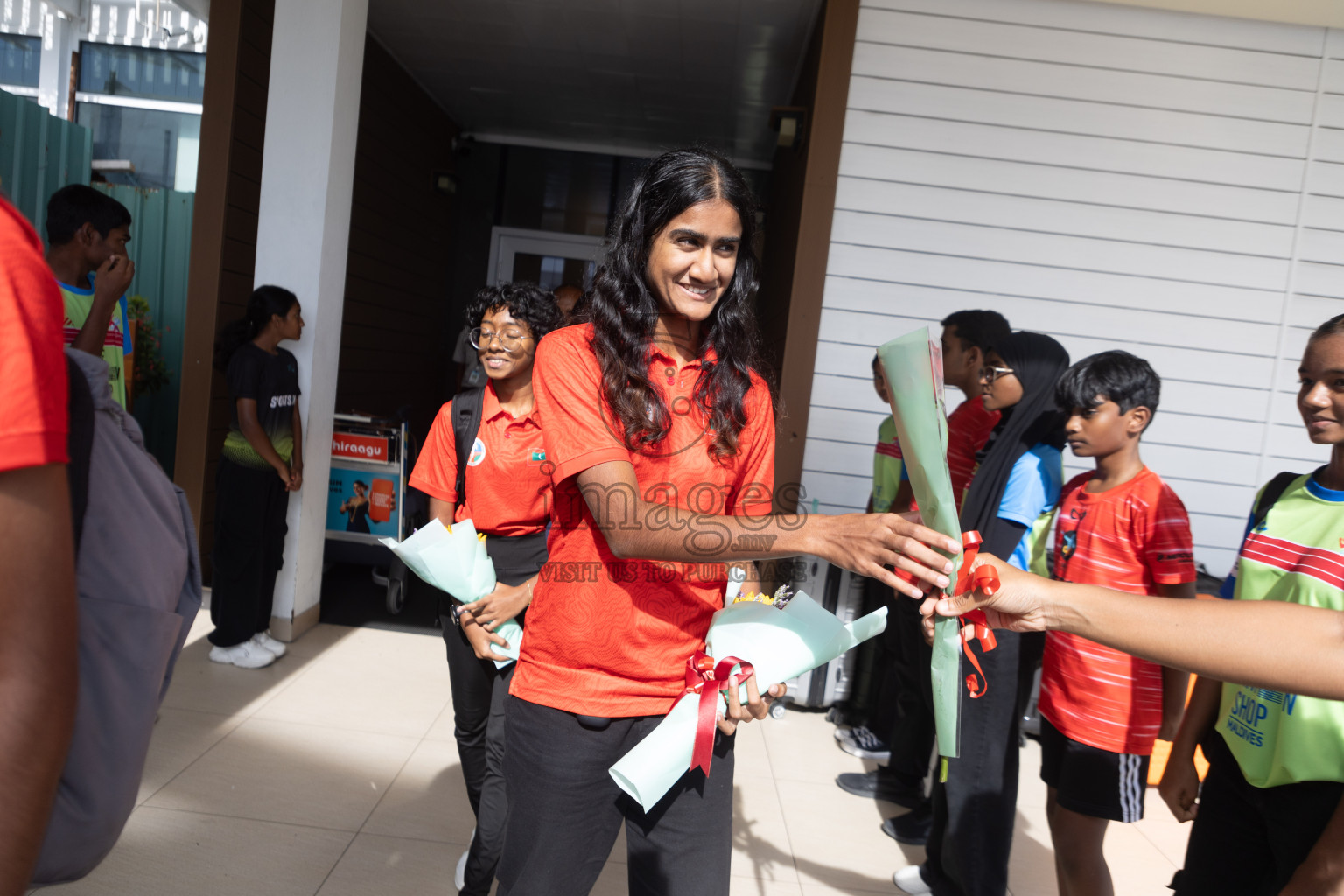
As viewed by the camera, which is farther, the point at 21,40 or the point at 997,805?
the point at 21,40

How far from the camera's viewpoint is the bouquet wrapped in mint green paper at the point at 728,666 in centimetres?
120

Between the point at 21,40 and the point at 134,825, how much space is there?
7006 millimetres

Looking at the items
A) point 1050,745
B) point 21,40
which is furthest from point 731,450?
point 21,40

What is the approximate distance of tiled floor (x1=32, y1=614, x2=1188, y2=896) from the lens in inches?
89.0

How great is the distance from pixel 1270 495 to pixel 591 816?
1.44 m

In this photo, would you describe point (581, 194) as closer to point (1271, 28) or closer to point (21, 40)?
point (21, 40)

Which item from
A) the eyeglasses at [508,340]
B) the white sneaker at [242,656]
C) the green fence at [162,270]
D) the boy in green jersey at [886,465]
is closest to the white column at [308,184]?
the white sneaker at [242,656]

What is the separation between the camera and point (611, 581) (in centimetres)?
125

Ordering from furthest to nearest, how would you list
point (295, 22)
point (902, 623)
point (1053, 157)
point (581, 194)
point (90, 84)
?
point (581, 194) → point (90, 84) → point (1053, 157) → point (295, 22) → point (902, 623)

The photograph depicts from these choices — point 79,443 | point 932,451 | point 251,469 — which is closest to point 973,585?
point 932,451

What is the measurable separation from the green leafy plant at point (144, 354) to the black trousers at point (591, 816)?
16.3 ft

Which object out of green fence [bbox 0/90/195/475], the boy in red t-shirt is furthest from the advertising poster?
the boy in red t-shirt

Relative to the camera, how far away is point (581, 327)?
1293 millimetres

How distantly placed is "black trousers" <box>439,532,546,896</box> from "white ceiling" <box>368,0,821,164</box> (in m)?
3.79
